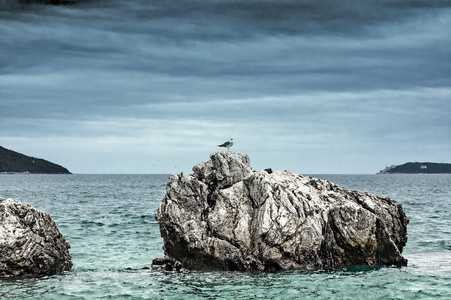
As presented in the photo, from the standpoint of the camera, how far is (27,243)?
19312 millimetres

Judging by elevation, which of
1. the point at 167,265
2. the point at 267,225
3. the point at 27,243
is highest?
the point at 267,225

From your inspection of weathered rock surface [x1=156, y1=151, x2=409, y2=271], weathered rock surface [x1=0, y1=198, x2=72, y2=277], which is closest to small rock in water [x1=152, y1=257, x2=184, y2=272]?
weathered rock surface [x1=156, y1=151, x2=409, y2=271]

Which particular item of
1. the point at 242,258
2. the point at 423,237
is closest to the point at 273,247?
the point at 242,258

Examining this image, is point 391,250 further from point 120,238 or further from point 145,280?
point 120,238

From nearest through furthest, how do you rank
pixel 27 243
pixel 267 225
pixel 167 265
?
pixel 27 243, pixel 267 225, pixel 167 265

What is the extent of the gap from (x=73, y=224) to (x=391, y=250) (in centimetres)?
2436

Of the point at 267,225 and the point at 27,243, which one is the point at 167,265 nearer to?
the point at 267,225

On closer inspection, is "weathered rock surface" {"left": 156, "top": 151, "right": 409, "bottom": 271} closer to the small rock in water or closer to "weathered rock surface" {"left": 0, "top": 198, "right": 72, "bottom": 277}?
the small rock in water

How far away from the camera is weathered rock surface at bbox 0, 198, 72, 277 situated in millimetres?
18922

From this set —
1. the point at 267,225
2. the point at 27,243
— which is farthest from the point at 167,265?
the point at 27,243

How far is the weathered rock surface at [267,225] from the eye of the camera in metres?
20.1

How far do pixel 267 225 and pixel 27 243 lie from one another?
8821 millimetres

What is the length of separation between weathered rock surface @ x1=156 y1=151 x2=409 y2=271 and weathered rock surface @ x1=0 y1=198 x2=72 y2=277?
167 inches

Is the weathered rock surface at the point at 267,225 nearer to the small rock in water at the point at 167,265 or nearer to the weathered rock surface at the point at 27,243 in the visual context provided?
the small rock in water at the point at 167,265
